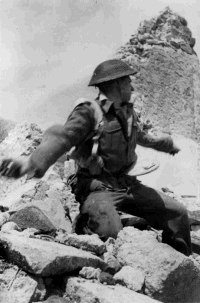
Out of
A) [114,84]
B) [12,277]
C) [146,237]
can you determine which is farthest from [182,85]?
[12,277]

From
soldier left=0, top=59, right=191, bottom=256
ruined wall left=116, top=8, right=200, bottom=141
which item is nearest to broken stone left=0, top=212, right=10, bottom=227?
soldier left=0, top=59, right=191, bottom=256

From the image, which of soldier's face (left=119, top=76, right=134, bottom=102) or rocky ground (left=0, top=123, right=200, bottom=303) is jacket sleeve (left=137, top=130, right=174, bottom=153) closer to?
soldier's face (left=119, top=76, right=134, bottom=102)

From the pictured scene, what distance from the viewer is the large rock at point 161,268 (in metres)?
2.84

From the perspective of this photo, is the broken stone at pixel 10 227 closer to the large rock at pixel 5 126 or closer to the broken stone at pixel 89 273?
the broken stone at pixel 89 273

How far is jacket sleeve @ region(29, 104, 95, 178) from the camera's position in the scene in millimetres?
3104

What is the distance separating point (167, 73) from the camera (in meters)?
13.3

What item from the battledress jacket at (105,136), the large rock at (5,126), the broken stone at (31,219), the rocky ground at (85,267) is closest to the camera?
the rocky ground at (85,267)

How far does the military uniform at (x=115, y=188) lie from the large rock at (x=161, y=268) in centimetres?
44

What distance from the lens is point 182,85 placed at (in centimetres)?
1333

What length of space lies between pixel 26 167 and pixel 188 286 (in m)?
1.27

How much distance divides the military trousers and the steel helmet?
2.96ft

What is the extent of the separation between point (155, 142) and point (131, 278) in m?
1.85

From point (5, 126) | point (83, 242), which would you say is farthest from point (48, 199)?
point (5, 126)

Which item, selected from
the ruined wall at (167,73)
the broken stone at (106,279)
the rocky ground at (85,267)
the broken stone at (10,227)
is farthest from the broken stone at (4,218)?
the ruined wall at (167,73)
